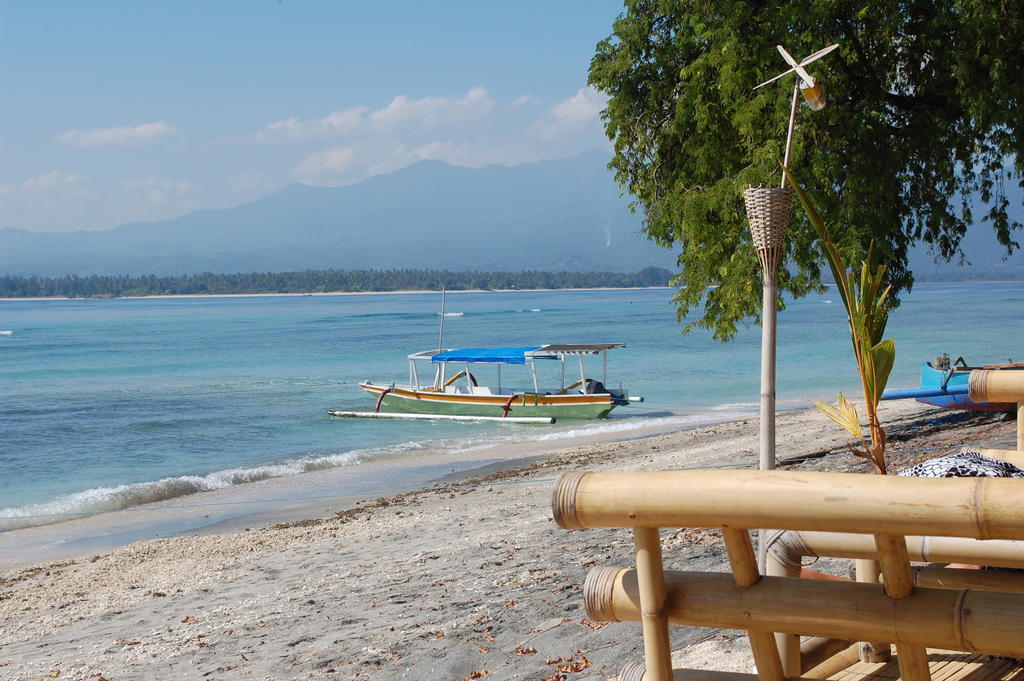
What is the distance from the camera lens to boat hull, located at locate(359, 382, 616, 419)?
70.0ft

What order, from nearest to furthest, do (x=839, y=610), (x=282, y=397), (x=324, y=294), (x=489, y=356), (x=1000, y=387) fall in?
(x=839, y=610)
(x=1000, y=387)
(x=489, y=356)
(x=282, y=397)
(x=324, y=294)

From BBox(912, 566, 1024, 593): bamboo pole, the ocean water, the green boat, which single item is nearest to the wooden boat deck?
BBox(912, 566, 1024, 593): bamboo pole

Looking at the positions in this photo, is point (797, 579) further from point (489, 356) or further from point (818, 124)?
point (489, 356)

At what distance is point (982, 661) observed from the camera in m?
2.43

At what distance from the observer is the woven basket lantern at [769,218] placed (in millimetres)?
3570

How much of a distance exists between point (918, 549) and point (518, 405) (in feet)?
63.0

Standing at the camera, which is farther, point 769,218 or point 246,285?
point 246,285

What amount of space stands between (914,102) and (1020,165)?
1.36 meters

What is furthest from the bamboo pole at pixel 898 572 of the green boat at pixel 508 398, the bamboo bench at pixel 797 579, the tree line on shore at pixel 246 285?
the tree line on shore at pixel 246 285

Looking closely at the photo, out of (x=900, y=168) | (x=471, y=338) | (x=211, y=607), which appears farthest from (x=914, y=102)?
(x=471, y=338)

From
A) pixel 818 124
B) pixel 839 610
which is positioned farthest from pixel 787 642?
pixel 818 124

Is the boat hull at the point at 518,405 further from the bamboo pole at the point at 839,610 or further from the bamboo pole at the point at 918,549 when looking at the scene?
the bamboo pole at the point at 839,610

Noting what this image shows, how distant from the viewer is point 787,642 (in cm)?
235

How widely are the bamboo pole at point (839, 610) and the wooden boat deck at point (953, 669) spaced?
67 cm
